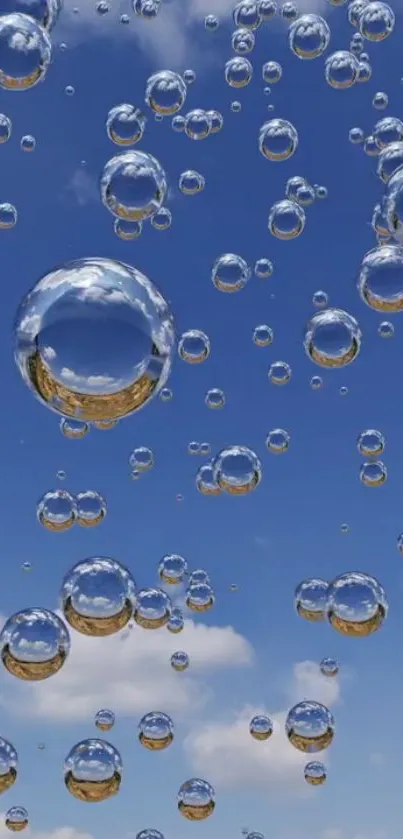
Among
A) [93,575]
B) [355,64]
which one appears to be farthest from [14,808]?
[355,64]

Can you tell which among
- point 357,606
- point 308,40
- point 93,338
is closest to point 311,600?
point 357,606

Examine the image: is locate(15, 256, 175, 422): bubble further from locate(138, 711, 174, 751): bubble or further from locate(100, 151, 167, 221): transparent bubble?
locate(138, 711, 174, 751): bubble

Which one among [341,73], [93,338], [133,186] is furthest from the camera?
Result: [341,73]

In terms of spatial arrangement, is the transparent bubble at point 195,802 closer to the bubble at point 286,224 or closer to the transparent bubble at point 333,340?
the transparent bubble at point 333,340

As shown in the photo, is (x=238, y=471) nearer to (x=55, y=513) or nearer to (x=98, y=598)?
(x=55, y=513)

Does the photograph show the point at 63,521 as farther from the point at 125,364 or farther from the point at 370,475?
the point at 125,364
